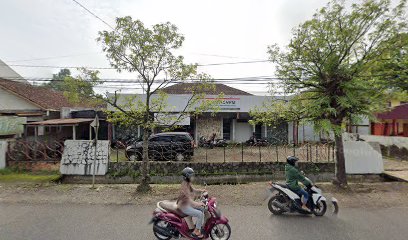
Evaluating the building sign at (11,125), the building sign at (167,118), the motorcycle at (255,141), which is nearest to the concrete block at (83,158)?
the building sign at (167,118)

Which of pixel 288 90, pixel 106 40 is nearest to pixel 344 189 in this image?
pixel 288 90

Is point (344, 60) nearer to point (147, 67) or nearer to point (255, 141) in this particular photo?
point (147, 67)

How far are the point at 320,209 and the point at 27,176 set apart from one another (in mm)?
11024

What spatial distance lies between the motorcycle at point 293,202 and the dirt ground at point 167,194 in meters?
0.91

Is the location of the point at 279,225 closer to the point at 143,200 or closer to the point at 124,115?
the point at 143,200

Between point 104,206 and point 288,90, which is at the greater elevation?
point 288,90

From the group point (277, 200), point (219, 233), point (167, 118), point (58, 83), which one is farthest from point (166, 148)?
point (58, 83)

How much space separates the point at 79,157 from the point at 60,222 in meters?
5.07

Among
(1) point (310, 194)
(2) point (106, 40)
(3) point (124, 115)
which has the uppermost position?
(2) point (106, 40)

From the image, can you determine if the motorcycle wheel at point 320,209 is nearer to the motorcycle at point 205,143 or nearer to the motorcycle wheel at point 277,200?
the motorcycle wheel at point 277,200

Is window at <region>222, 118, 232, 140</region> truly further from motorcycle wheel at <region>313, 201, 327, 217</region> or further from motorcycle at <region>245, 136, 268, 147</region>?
motorcycle wheel at <region>313, 201, 327, 217</region>

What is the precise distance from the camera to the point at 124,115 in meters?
8.08

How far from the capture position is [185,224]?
14.2ft

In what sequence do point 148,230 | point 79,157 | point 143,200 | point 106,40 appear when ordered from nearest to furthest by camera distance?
point 148,230
point 143,200
point 106,40
point 79,157
